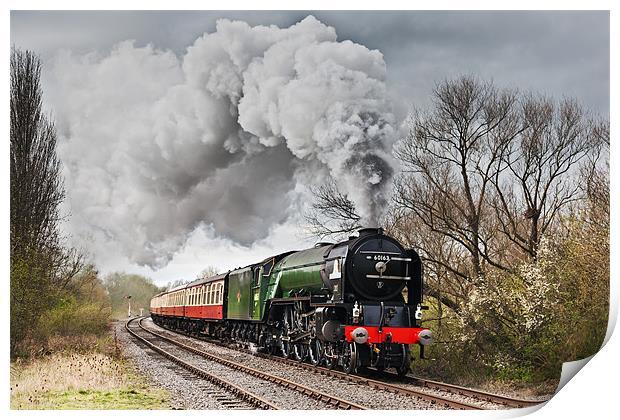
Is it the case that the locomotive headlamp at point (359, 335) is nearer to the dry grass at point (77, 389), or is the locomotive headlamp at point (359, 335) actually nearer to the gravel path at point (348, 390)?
the gravel path at point (348, 390)

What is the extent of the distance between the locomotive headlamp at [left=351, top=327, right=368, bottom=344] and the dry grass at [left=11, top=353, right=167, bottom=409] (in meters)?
3.46

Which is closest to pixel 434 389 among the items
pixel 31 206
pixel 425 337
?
pixel 425 337

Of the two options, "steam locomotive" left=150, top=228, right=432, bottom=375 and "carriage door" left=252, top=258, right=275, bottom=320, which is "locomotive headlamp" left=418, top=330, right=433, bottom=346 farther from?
"carriage door" left=252, top=258, right=275, bottom=320

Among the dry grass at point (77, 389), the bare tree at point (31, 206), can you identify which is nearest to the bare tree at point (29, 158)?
the bare tree at point (31, 206)

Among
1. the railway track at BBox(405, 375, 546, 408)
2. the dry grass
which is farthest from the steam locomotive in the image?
the dry grass

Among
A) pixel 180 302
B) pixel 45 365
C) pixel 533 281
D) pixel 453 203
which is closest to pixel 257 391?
pixel 45 365

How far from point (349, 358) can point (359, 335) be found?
1.06 meters

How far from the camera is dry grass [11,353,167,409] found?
11.3m

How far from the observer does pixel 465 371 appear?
1424 centimetres

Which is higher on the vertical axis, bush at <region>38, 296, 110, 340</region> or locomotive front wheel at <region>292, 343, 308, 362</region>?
bush at <region>38, 296, 110, 340</region>

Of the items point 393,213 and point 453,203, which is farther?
point 393,213

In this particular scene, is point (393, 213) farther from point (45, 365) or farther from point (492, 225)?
point (45, 365)

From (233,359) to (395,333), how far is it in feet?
20.1

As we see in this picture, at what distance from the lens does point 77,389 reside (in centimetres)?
1192
